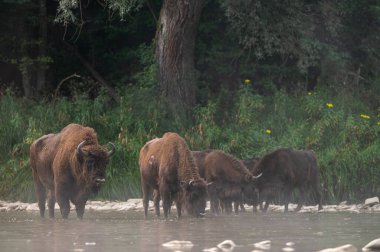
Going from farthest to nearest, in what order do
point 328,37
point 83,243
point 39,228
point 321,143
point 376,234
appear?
point 328,37 < point 321,143 < point 39,228 < point 376,234 < point 83,243

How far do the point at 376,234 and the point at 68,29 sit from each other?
63.2ft

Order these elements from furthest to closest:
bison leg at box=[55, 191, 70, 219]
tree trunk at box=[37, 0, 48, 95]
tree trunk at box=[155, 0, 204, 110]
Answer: tree trunk at box=[37, 0, 48, 95]
tree trunk at box=[155, 0, 204, 110]
bison leg at box=[55, 191, 70, 219]

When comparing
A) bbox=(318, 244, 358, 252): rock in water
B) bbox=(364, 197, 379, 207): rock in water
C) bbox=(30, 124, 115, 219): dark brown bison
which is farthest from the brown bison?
bbox=(318, 244, 358, 252): rock in water

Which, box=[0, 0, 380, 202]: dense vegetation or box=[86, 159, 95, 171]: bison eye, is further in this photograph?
box=[0, 0, 380, 202]: dense vegetation

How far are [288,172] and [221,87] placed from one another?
7.61 metres

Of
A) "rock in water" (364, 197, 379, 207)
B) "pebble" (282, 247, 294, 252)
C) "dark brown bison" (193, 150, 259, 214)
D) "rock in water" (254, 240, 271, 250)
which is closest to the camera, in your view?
"pebble" (282, 247, 294, 252)

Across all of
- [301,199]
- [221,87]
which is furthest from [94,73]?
[301,199]

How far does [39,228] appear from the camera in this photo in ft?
53.8

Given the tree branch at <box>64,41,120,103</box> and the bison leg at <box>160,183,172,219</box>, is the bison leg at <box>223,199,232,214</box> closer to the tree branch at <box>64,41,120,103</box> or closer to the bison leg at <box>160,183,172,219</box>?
the bison leg at <box>160,183,172,219</box>

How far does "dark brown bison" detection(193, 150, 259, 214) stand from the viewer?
68.9 feet

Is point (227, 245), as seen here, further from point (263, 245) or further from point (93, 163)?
point (93, 163)

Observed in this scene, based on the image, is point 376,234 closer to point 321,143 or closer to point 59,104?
point 321,143

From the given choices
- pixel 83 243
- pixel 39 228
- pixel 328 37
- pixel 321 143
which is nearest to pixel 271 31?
pixel 328 37

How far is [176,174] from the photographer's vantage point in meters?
19.2
